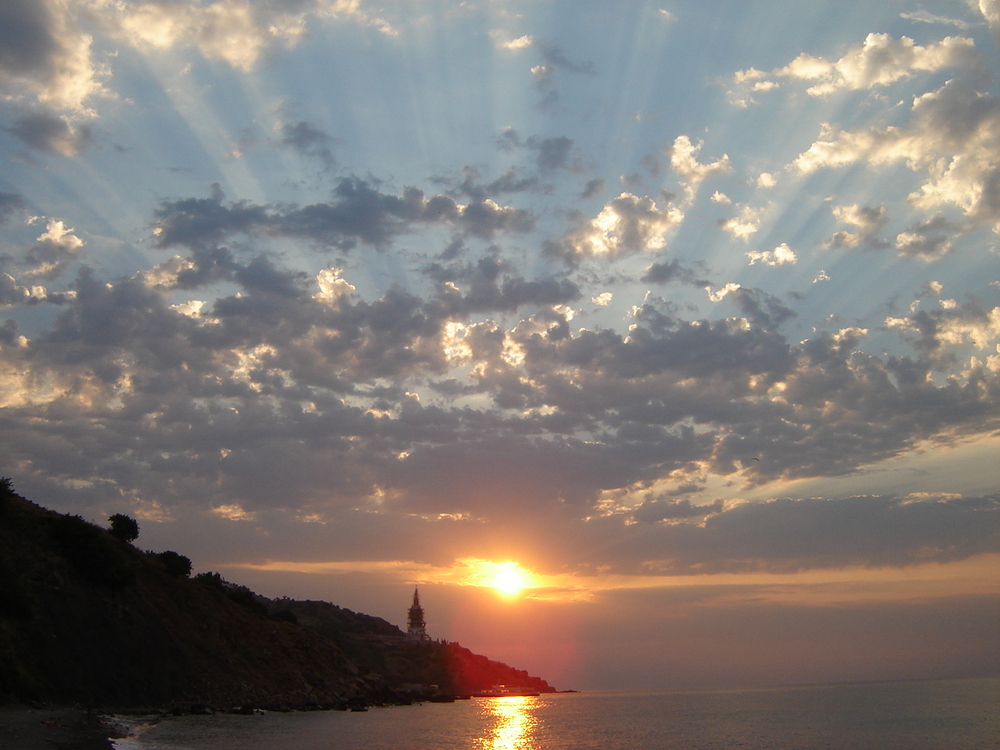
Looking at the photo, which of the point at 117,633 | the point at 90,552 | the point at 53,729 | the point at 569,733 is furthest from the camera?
the point at 569,733

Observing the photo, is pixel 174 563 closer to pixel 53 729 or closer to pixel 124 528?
pixel 124 528

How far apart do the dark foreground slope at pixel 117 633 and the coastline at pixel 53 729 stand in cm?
459

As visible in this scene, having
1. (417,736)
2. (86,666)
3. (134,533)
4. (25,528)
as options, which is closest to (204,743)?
(86,666)

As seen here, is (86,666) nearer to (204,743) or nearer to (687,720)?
(204,743)

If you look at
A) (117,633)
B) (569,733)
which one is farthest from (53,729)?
(569,733)

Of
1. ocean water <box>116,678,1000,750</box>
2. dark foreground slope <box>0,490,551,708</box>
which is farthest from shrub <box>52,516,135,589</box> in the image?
ocean water <box>116,678,1000,750</box>

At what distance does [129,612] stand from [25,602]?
Answer: 55.0 ft

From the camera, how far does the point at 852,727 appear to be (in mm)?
85562

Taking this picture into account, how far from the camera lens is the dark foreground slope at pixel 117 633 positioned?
60.8 m

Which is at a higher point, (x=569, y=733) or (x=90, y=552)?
(x=90, y=552)

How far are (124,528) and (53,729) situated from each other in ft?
203

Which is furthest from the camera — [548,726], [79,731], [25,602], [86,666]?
[548,726]

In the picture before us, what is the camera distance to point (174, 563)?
106750 mm

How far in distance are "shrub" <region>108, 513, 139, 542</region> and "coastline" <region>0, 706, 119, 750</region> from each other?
4772cm
